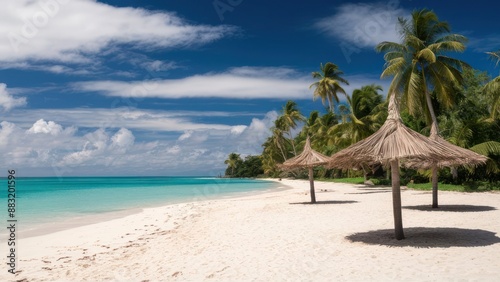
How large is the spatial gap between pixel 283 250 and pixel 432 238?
2.97 metres

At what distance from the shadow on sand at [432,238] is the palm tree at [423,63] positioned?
11368 mm

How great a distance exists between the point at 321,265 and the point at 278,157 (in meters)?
57.1

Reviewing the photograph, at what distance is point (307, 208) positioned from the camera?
13.7m

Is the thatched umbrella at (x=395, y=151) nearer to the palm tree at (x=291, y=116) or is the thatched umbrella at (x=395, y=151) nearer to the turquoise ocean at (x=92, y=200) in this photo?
the turquoise ocean at (x=92, y=200)

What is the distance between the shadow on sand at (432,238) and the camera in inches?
276

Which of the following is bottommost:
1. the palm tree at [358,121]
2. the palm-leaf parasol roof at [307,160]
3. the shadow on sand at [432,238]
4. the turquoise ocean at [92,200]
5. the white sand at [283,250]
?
the turquoise ocean at [92,200]

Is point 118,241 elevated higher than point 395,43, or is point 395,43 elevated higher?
point 395,43

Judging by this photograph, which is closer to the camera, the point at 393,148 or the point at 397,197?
the point at 393,148

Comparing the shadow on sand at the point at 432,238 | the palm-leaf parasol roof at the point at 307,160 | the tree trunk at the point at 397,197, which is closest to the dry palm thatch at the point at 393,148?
the tree trunk at the point at 397,197

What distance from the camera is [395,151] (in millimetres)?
7047

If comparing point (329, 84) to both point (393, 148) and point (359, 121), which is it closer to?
point (359, 121)

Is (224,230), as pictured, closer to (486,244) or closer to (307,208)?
(307,208)

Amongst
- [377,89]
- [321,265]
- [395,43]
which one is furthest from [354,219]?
[377,89]

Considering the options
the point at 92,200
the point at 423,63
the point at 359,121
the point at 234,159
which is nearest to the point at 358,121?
the point at 359,121
